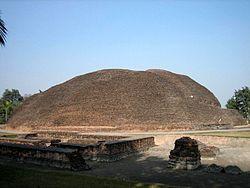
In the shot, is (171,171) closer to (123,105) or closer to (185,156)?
(185,156)

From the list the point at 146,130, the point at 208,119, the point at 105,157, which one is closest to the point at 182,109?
the point at 208,119

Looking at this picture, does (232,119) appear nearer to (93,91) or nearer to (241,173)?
(93,91)

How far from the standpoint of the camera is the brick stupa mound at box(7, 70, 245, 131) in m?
41.9

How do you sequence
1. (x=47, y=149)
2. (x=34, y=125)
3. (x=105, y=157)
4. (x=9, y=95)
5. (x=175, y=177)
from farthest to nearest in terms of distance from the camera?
(x=9, y=95) → (x=34, y=125) → (x=105, y=157) → (x=47, y=149) → (x=175, y=177)

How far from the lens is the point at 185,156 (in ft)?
45.8

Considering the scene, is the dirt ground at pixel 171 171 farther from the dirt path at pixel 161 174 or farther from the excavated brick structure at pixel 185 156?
the excavated brick structure at pixel 185 156

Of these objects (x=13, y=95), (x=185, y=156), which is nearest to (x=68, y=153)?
(x=185, y=156)

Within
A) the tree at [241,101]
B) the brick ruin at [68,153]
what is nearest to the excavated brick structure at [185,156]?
the brick ruin at [68,153]

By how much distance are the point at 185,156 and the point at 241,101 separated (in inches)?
2156

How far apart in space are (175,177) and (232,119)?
3910cm

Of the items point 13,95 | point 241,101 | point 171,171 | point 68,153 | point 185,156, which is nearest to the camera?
point 68,153

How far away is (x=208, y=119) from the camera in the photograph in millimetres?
44812

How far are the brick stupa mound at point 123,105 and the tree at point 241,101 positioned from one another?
11786 mm

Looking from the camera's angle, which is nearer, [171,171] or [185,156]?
[171,171]
